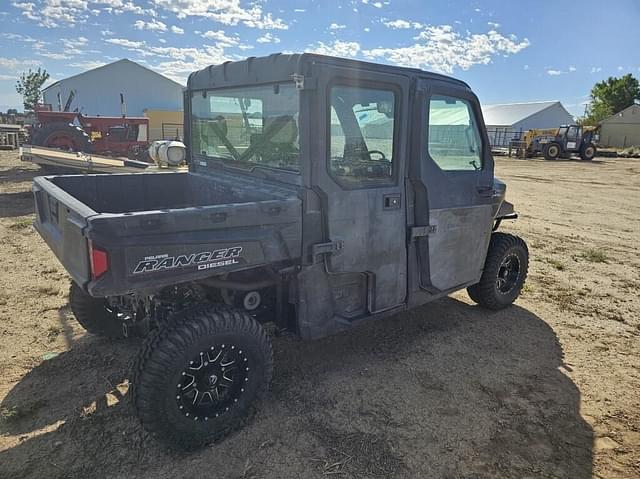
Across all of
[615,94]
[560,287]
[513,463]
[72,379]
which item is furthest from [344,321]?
[615,94]

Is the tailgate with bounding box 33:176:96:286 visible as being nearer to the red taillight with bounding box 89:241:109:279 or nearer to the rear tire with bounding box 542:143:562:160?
the red taillight with bounding box 89:241:109:279

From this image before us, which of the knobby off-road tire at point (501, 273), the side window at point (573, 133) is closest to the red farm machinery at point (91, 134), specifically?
the knobby off-road tire at point (501, 273)

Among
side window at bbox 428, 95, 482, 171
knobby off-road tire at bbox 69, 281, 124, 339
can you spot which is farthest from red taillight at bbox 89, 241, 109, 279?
side window at bbox 428, 95, 482, 171

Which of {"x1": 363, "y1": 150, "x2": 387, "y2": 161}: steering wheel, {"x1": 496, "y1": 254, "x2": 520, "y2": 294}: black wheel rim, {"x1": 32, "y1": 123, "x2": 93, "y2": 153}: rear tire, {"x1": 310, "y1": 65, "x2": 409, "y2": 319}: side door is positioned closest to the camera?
{"x1": 310, "y1": 65, "x2": 409, "y2": 319}: side door

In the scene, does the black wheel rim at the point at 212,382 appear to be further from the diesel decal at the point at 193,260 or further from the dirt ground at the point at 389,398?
the diesel decal at the point at 193,260

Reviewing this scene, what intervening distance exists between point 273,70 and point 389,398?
2373 mm

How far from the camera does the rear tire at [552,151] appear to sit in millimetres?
28259

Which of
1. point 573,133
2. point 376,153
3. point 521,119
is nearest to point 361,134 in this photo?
point 376,153

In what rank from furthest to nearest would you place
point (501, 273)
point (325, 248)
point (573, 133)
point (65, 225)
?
point (573, 133), point (501, 273), point (325, 248), point (65, 225)

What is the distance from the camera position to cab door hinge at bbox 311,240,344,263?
3.01m

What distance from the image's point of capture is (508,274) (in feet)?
16.4

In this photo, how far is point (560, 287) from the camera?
18.6 feet

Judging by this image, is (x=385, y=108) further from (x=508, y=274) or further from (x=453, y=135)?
(x=508, y=274)

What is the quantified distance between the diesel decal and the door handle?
119cm
